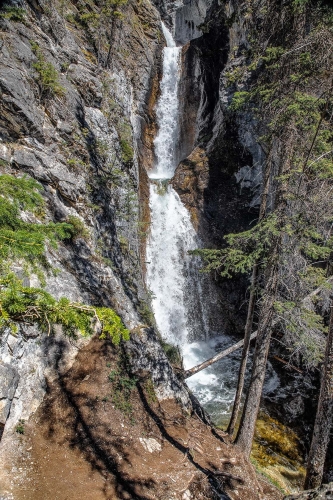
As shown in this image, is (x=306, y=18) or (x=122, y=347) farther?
(x=122, y=347)

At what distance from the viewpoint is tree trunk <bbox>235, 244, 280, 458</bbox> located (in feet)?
22.1

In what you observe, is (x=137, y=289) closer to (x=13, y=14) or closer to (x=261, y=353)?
(x=261, y=353)

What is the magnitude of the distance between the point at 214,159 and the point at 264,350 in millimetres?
15391

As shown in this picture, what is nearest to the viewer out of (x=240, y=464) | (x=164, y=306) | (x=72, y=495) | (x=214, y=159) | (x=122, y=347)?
(x=72, y=495)

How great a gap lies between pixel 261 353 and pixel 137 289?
5.07m

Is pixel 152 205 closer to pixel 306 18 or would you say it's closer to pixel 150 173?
pixel 150 173

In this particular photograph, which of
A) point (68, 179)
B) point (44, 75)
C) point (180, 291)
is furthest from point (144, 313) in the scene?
point (44, 75)

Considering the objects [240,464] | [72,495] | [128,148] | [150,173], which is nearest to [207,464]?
[240,464]

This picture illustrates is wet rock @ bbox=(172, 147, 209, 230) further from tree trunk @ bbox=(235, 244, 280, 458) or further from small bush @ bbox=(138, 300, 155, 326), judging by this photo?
tree trunk @ bbox=(235, 244, 280, 458)

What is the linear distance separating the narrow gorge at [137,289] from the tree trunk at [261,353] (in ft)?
0.11

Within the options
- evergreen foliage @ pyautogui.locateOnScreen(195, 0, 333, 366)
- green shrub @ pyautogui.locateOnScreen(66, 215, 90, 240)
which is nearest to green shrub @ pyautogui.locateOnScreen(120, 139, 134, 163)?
green shrub @ pyautogui.locateOnScreen(66, 215, 90, 240)

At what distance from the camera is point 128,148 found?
1373 cm

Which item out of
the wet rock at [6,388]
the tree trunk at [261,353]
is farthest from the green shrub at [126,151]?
the wet rock at [6,388]

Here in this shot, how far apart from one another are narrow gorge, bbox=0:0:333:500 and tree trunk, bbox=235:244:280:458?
1.3 inches
